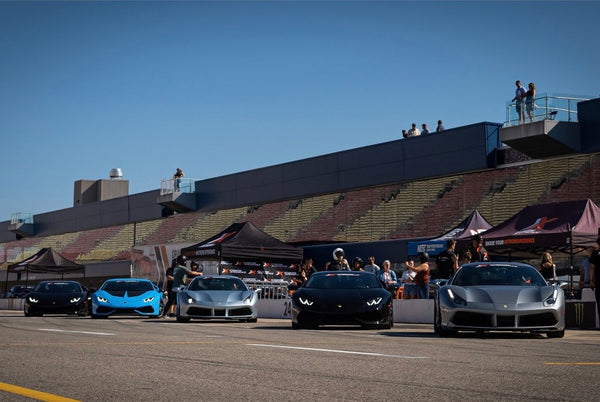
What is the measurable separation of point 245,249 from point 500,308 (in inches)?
610

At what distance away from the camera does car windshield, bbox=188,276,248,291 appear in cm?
2223

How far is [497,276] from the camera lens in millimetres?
15234

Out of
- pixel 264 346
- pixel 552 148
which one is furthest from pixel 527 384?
pixel 552 148

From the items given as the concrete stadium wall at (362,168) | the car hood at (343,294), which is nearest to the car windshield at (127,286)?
the car hood at (343,294)

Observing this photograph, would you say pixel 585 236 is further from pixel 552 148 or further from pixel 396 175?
pixel 396 175

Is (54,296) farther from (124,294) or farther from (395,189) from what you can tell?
(395,189)

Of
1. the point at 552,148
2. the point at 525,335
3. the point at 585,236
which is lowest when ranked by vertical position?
the point at 525,335

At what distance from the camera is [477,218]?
26.1 meters

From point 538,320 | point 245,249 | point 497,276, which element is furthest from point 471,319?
point 245,249

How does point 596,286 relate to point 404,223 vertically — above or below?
below

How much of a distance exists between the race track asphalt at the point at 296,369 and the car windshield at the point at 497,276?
214 centimetres

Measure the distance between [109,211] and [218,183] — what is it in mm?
15173

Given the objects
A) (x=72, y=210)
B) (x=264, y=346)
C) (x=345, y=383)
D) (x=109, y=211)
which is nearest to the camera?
(x=345, y=383)

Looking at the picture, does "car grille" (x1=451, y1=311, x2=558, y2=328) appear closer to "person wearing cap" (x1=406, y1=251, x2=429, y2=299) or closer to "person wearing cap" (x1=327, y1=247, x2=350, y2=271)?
"person wearing cap" (x1=406, y1=251, x2=429, y2=299)
